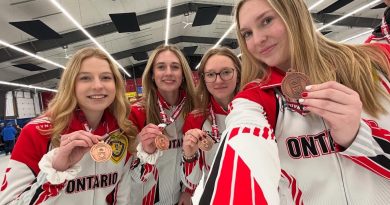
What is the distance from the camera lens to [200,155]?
7.38 feet

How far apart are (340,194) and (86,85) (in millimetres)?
1639

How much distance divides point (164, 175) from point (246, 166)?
1671 millimetres

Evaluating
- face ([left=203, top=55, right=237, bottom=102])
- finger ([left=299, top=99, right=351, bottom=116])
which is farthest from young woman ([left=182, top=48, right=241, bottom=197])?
finger ([left=299, top=99, right=351, bottom=116])

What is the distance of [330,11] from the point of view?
43.0ft

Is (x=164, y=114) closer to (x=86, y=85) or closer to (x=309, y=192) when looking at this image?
(x=86, y=85)

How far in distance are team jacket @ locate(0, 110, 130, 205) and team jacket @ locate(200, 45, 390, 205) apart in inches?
46.5

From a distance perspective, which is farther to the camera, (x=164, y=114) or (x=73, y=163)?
(x=164, y=114)

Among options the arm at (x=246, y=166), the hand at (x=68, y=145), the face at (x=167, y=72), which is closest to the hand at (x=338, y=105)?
the arm at (x=246, y=166)

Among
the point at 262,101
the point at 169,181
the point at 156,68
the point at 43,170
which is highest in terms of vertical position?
the point at 156,68

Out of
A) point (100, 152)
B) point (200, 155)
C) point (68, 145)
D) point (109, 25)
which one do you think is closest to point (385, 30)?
point (200, 155)

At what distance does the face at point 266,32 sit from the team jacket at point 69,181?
126 centimetres

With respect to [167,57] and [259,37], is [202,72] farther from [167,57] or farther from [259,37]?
[259,37]

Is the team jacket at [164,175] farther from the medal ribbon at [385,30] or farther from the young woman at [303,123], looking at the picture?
the medal ribbon at [385,30]

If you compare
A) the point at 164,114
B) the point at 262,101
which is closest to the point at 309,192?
the point at 262,101
